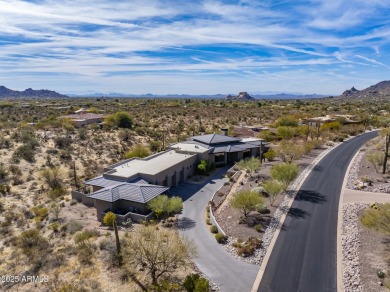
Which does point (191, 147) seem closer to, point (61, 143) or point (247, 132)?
point (247, 132)

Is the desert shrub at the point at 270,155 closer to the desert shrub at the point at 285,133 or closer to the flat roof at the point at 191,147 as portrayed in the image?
the flat roof at the point at 191,147

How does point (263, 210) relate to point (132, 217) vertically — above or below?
above

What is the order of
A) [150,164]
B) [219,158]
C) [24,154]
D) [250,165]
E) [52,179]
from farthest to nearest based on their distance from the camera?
1. [219,158]
2. [24,154]
3. [250,165]
4. [150,164]
5. [52,179]

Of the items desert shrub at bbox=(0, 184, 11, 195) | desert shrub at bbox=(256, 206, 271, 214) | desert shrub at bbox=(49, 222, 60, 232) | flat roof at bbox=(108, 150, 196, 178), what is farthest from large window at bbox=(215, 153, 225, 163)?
desert shrub at bbox=(0, 184, 11, 195)

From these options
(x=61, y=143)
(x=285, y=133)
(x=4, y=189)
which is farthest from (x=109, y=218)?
(x=285, y=133)

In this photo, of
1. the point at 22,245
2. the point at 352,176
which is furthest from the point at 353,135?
the point at 22,245

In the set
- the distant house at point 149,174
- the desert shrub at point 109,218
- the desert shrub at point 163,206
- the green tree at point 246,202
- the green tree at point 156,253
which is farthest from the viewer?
the distant house at point 149,174

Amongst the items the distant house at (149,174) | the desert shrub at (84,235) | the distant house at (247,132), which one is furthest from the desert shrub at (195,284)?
the distant house at (247,132)
